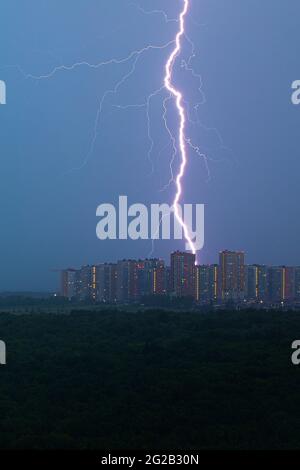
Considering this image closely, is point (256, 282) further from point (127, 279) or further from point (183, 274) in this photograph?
point (127, 279)

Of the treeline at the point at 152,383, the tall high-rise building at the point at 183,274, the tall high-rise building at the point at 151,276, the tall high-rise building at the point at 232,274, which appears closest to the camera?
the treeline at the point at 152,383

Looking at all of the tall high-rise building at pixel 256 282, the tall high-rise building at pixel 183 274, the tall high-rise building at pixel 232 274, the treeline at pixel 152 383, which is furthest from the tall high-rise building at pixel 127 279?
the treeline at pixel 152 383

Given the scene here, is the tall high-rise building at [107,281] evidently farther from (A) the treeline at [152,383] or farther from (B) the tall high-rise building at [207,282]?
(A) the treeline at [152,383]

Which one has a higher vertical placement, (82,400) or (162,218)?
(162,218)

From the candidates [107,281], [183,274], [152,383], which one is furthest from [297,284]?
[152,383]
